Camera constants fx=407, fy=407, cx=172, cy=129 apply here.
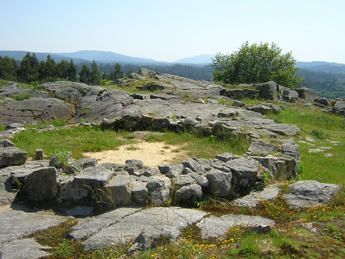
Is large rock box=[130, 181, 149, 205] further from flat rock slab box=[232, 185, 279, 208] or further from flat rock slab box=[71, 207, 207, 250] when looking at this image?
flat rock slab box=[232, 185, 279, 208]

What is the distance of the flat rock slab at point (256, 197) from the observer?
1079 centimetres

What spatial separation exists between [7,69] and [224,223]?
10942 centimetres

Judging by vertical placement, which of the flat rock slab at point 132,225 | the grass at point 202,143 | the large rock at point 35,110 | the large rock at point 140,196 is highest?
the large rock at point 140,196

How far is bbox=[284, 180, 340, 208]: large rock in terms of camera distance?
1070 centimetres

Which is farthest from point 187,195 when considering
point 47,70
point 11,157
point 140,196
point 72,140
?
point 47,70

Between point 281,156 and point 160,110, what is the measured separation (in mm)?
10946

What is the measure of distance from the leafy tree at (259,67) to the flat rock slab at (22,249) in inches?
2455

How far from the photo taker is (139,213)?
9836 mm

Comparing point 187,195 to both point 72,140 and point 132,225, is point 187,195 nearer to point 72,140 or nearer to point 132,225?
point 132,225

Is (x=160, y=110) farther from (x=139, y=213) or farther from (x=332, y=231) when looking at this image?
(x=332, y=231)

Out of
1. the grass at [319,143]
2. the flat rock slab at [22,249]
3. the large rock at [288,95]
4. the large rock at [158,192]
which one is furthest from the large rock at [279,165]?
the large rock at [288,95]

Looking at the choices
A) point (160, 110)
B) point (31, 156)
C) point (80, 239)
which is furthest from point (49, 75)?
point (80, 239)

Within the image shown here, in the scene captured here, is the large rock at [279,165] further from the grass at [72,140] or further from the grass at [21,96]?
the grass at [21,96]

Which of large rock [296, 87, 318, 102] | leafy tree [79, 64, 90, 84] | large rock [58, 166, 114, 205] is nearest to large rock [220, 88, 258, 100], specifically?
large rock [296, 87, 318, 102]
